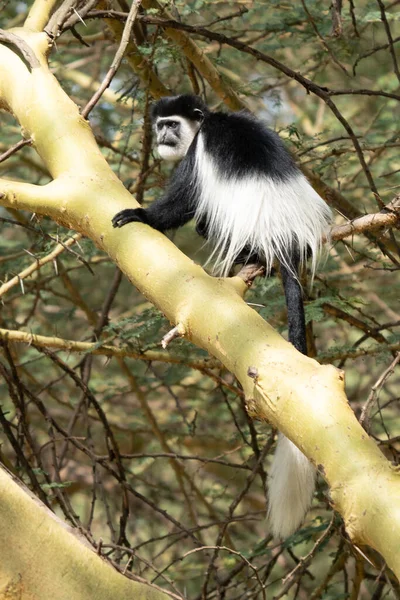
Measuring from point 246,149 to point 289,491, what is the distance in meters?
1.38

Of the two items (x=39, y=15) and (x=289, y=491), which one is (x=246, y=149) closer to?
(x=39, y=15)

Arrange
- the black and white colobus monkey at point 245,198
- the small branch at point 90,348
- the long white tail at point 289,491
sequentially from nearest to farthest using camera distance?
1. the long white tail at point 289,491
2. the small branch at point 90,348
3. the black and white colobus monkey at point 245,198

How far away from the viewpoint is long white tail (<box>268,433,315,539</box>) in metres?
2.07

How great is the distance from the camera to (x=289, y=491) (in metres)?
2.07

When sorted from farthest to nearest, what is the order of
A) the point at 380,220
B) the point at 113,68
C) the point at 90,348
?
the point at 90,348 → the point at 113,68 → the point at 380,220

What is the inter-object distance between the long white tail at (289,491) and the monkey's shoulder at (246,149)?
1173 millimetres

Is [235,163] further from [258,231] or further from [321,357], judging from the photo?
[321,357]

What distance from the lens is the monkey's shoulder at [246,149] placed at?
2.91m

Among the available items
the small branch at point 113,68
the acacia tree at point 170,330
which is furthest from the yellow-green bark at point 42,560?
the small branch at point 113,68

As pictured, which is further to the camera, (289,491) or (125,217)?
(289,491)

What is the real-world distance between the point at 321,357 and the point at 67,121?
1.27 meters

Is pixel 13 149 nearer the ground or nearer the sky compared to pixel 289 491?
nearer the sky

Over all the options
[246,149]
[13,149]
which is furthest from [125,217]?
[246,149]

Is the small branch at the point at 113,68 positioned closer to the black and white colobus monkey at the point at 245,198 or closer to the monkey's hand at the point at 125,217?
the monkey's hand at the point at 125,217
